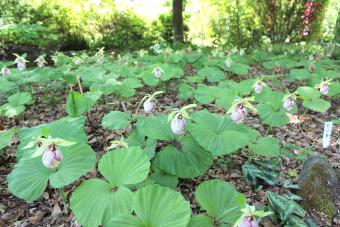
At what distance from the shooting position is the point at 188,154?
96.8 inches

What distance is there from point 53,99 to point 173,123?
3010mm

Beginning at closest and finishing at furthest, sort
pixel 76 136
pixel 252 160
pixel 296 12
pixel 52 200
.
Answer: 1. pixel 76 136
2. pixel 52 200
3. pixel 252 160
4. pixel 296 12

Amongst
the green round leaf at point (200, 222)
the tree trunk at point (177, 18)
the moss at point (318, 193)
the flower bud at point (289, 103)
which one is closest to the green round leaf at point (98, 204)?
A: the green round leaf at point (200, 222)

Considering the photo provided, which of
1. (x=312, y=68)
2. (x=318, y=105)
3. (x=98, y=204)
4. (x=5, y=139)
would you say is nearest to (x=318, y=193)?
(x=318, y=105)

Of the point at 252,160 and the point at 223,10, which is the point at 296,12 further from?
the point at 252,160

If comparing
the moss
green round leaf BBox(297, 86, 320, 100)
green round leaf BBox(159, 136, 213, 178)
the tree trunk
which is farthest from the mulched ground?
the tree trunk

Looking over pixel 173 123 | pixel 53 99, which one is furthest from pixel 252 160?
pixel 53 99

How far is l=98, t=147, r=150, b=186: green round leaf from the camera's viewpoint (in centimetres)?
193

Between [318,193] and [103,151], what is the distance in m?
1.96

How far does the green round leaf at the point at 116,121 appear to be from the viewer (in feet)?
9.37

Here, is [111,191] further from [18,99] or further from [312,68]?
[312,68]

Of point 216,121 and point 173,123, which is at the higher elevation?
point 173,123

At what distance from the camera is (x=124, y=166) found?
199 cm

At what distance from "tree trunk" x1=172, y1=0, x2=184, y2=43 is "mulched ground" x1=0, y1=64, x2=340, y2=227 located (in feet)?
18.0
